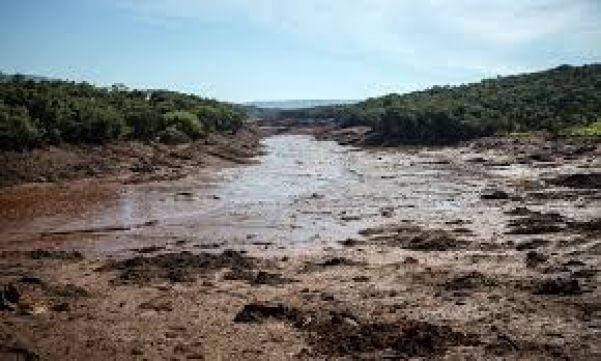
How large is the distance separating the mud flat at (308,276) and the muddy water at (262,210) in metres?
0.15

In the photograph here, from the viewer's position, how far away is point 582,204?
32125 mm

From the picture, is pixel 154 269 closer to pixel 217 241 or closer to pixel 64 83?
pixel 217 241

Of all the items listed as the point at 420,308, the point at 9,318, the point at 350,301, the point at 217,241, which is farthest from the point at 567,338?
the point at 217,241

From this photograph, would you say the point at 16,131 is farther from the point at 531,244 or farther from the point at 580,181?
the point at 531,244

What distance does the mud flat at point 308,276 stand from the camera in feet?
47.4

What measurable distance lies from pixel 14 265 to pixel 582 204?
73.4ft

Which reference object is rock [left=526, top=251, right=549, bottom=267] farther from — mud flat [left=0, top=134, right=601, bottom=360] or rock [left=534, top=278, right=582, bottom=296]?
rock [left=534, top=278, right=582, bottom=296]

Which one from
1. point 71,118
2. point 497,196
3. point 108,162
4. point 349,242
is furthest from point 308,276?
point 71,118

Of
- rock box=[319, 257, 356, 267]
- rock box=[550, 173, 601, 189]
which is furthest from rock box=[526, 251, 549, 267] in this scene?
rock box=[550, 173, 601, 189]

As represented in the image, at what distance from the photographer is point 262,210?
34.2m

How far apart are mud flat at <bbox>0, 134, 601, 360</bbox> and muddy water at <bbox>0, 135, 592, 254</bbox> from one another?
15 cm

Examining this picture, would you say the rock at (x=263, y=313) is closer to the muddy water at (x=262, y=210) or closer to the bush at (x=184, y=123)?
the muddy water at (x=262, y=210)

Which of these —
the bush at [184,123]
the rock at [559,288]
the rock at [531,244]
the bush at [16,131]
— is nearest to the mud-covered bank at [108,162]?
the bush at [16,131]

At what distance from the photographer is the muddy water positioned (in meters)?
27.0
